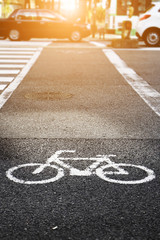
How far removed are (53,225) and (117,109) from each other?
180 inches

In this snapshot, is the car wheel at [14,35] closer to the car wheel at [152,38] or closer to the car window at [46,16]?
the car window at [46,16]

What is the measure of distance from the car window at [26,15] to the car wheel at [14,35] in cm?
90

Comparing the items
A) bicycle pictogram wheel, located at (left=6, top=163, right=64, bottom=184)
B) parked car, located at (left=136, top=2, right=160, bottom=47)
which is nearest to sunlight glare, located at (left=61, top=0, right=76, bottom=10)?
parked car, located at (left=136, top=2, right=160, bottom=47)

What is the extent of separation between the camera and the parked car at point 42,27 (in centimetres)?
2548

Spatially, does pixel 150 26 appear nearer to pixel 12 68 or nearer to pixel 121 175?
pixel 12 68

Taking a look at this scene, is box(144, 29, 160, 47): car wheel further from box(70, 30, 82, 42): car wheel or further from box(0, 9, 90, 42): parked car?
box(70, 30, 82, 42): car wheel

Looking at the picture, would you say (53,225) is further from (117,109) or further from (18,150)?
(117,109)

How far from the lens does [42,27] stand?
2603 cm

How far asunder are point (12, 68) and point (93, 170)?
965 centimetres

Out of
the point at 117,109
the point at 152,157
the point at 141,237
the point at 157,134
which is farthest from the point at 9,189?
the point at 117,109

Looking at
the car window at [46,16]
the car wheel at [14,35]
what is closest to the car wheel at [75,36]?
the car window at [46,16]

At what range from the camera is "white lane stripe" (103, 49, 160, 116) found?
815 cm

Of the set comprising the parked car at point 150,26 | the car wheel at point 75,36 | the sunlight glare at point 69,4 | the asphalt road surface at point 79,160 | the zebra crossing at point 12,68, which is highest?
the sunlight glare at point 69,4

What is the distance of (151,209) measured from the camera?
3.54m
